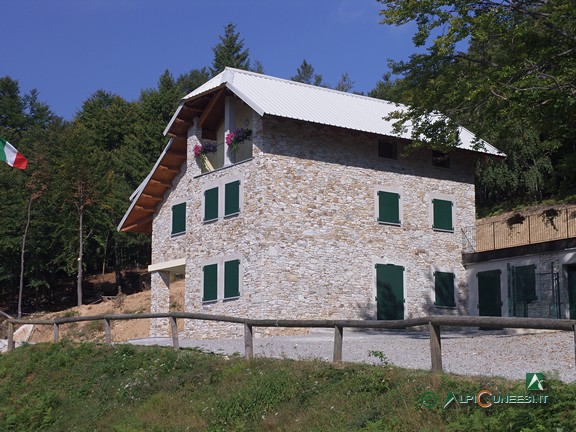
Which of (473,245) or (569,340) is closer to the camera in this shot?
(569,340)

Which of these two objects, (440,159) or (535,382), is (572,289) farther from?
(535,382)

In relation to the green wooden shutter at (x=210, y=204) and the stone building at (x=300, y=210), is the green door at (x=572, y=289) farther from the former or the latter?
the green wooden shutter at (x=210, y=204)

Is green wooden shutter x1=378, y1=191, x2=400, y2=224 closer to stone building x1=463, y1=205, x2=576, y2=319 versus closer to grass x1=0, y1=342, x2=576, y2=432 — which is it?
stone building x1=463, y1=205, x2=576, y2=319

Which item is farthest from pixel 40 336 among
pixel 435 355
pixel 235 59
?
pixel 235 59

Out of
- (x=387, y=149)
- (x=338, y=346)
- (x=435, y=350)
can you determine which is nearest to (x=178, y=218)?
(x=387, y=149)

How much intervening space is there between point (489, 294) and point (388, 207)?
426 cm

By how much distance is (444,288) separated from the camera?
1089 inches

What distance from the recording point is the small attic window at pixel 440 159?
93.7ft

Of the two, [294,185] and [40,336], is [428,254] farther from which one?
[40,336]

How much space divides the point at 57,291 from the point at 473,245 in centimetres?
3080

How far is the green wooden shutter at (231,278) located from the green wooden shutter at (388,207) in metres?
4.86

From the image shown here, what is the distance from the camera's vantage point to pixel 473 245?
93.1 ft

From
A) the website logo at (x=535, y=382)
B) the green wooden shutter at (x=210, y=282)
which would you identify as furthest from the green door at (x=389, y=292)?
the website logo at (x=535, y=382)

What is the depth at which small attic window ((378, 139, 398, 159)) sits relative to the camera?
90.2 feet
